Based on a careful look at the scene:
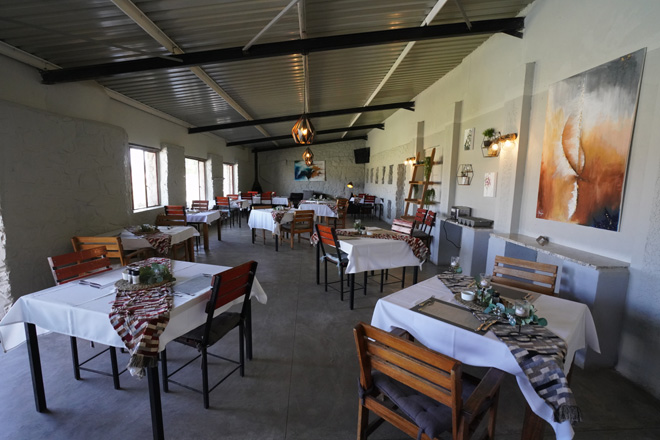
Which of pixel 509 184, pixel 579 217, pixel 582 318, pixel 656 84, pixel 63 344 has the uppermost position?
pixel 656 84

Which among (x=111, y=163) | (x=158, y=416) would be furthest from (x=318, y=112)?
(x=158, y=416)

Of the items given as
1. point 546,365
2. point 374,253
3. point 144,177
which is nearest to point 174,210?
point 144,177

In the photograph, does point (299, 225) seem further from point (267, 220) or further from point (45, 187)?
point (45, 187)

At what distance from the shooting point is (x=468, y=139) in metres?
4.95

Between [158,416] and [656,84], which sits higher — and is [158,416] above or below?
below

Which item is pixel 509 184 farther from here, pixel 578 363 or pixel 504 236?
pixel 578 363

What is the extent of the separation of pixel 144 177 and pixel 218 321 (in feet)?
16.8

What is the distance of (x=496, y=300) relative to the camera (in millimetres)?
1729

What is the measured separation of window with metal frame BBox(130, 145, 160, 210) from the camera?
18.3 feet

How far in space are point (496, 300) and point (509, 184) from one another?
2.57 metres

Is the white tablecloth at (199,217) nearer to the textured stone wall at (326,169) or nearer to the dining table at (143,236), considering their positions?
the dining table at (143,236)

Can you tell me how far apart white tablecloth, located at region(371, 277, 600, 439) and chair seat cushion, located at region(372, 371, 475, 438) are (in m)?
0.22

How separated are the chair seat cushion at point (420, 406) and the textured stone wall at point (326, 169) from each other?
12.2m

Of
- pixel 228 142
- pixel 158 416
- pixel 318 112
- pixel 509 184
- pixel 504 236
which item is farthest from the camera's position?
pixel 228 142
